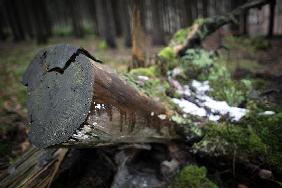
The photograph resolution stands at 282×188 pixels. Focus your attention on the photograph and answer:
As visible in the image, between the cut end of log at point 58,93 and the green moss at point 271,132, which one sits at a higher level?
the cut end of log at point 58,93

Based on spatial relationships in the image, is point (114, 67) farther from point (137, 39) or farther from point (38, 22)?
point (38, 22)

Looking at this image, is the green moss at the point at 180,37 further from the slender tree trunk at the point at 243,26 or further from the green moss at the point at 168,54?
the slender tree trunk at the point at 243,26

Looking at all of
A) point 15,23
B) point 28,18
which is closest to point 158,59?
point 28,18

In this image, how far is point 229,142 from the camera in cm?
351

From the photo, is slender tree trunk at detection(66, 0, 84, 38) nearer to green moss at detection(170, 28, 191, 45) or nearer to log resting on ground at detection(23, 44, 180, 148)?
green moss at detection(170, 28, 191, 45)

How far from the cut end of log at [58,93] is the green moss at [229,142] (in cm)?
168

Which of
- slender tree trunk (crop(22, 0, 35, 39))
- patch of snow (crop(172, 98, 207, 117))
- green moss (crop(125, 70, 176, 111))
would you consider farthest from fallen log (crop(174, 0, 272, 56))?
slender tree trunk (crop(22, 0, 35, 39))

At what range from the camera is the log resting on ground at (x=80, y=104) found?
8.88 feet

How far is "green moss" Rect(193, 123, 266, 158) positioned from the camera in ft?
11.2

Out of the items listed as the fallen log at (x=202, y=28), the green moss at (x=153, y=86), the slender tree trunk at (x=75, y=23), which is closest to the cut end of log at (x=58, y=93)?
the green moss at (x=153, y=86)

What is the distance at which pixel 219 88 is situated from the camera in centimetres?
491

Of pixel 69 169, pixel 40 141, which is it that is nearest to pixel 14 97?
pixel 69 169

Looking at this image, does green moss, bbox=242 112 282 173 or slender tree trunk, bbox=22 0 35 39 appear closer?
green moss, bbox=242 112 282 173

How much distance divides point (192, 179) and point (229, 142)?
2.23ft
